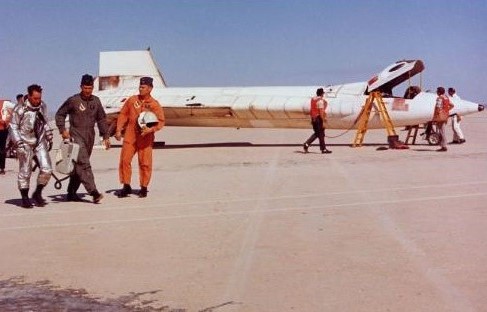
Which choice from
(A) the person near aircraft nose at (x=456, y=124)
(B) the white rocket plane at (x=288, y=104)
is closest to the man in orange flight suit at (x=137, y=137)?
(B) the white rocket plane at (x=288, y=104)

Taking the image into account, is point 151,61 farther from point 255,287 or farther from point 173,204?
point 255,287

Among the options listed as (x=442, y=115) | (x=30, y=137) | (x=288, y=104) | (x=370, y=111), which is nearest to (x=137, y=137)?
(x=30, y=137)

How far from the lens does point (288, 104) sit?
22.3m

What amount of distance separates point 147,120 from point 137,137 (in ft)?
1.17

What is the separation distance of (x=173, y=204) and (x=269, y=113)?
44.0 ft

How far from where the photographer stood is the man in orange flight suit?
10305 mm

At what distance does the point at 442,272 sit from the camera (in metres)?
5.25

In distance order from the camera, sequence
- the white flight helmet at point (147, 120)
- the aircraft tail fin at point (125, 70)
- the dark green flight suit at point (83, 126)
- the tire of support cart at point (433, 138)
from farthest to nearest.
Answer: the aircraft tail fin at point (125, 70), the tire of support cart at point (433, 138), the white flight helmet at point (147, 120), the dark green flight suit at point (83, 126)

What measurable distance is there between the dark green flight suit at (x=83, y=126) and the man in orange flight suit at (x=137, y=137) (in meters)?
0.46

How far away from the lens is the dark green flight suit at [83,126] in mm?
9688

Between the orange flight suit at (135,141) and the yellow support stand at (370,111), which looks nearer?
the orange flight suit at (135,141)

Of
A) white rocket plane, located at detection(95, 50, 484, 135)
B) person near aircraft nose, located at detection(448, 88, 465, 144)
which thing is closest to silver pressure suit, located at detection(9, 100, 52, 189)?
white rocket plane, located at detection(95, 50, 484, 135)

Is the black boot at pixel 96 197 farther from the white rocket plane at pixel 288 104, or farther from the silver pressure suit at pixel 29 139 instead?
the white rocket plane at pixel 288 104

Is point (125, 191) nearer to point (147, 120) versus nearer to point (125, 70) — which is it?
point (147, 120)
